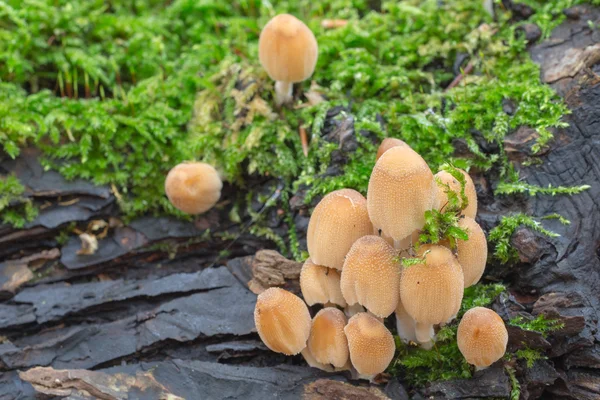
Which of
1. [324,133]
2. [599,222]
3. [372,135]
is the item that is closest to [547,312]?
[599,222]

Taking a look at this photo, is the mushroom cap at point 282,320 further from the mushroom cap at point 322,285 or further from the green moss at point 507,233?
the green moss at point 507,233

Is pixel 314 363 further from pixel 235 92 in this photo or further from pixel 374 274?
pixel 235 92

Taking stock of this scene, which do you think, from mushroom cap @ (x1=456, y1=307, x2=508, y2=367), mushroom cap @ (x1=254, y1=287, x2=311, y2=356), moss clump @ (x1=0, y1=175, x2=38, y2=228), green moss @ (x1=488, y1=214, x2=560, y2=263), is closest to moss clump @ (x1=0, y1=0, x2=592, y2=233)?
moss clump @ (x1=0, y1=175, x2=38, y2=228)

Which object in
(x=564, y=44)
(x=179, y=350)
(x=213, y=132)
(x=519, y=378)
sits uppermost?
(x=564, y=44)

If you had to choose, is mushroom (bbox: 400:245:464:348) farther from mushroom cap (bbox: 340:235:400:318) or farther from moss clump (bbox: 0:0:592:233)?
moss clump (bbox: 0:0:592:233)

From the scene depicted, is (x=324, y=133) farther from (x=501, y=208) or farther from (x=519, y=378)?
(x=519, y=378)

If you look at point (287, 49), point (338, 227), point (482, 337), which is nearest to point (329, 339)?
point (338, 227)
